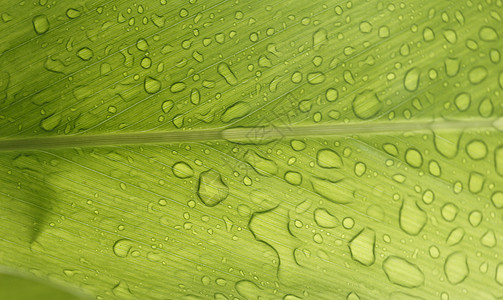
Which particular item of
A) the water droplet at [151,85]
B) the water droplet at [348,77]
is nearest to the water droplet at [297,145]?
the water droplet at [348,77]

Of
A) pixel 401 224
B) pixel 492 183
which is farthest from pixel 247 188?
pixel 492 183

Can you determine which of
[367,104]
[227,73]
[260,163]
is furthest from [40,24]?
[367,104]

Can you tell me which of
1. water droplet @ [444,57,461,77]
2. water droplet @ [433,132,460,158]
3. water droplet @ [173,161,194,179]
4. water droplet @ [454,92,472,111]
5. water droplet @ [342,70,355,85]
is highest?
water droplet @ [444,57,461,77]

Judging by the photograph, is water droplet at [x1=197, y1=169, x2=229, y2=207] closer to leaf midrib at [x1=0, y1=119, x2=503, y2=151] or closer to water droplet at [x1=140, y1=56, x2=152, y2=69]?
leaf midrib at [x1=0, y1=119, x2=503, y2=151]

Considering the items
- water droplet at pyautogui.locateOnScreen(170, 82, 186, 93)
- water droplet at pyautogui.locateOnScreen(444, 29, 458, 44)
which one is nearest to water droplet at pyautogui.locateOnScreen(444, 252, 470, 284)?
water droplet at pyautogui.locateOnScreen(444, 29, 458, 44)

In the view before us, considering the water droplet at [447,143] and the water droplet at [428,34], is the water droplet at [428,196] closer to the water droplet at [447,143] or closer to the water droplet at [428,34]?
the water droplet at [447,143]
